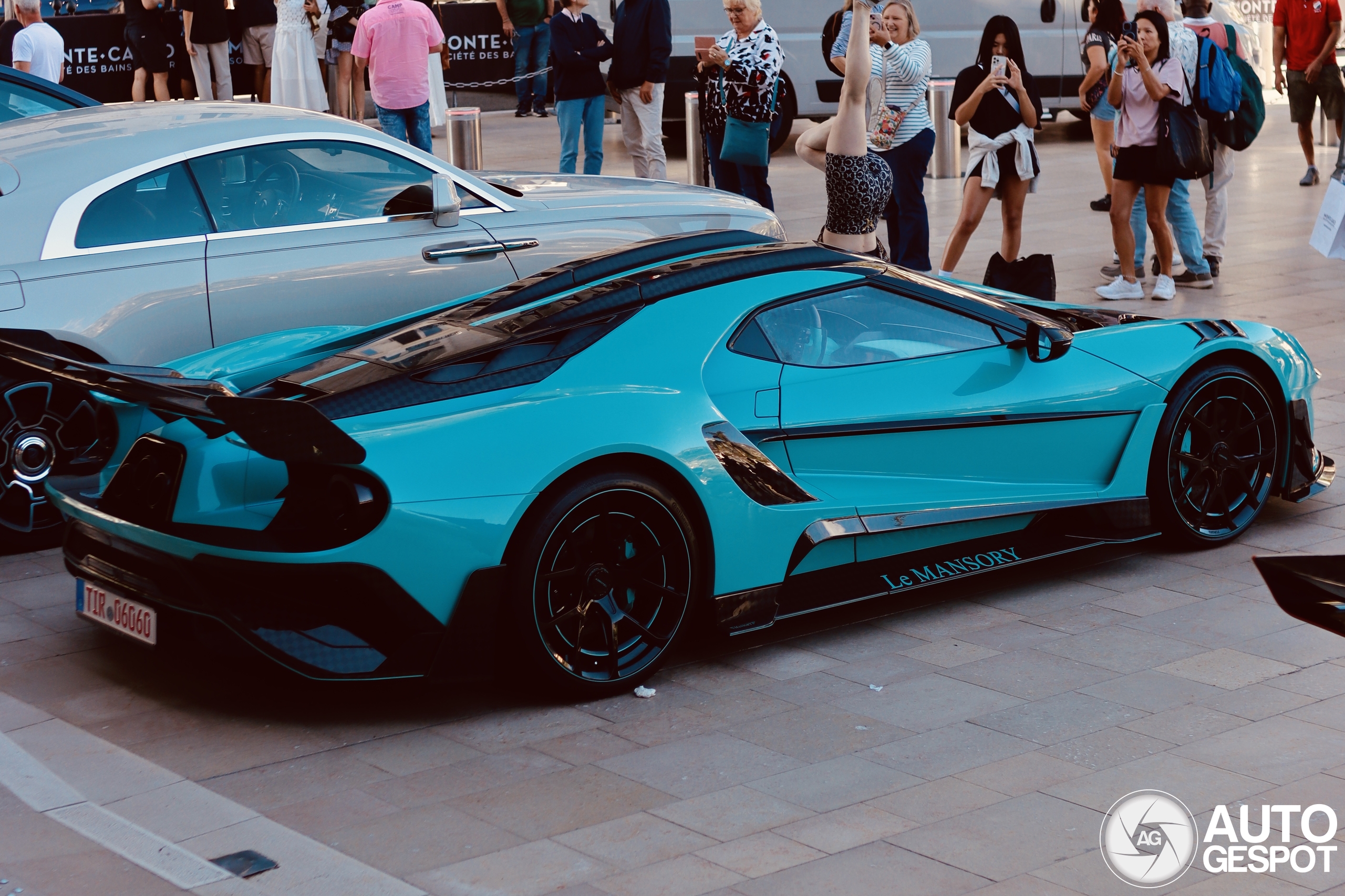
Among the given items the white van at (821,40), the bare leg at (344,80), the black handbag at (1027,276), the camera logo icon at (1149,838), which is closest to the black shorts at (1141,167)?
the black handbag at (1027,276)

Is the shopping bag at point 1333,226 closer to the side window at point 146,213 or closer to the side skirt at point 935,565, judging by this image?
the side skirt at point 935,565

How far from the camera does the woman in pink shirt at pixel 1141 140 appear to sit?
988 centimetres

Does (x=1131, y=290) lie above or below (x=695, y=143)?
below

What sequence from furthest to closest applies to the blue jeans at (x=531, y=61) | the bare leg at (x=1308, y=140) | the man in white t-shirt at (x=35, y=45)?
the blue jeans at (x=531, y=61), the bare leg at (x=1308, y=140), the man in white t-shirt at (x=35, y=45)

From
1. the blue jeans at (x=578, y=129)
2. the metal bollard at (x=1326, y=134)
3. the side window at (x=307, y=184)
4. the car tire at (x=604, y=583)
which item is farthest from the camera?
the metal bollard at (x=1326, y=134)

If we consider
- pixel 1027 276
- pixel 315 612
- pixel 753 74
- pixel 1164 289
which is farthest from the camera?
pixel 753 74

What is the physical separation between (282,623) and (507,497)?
70cm

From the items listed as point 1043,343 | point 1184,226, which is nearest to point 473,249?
point 1043,343

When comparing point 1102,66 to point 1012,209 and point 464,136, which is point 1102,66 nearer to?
point 1012,209

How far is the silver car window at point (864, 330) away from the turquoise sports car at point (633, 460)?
1cm

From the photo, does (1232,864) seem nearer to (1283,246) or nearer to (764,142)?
(764,142)

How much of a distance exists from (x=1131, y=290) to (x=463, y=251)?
17.5ft

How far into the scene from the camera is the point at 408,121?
532 inches

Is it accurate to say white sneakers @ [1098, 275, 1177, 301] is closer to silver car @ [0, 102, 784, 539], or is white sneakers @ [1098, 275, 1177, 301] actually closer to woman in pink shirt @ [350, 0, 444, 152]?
silver car @ [0, 102, 784, 539]
